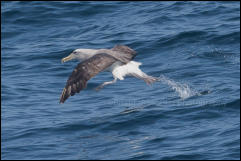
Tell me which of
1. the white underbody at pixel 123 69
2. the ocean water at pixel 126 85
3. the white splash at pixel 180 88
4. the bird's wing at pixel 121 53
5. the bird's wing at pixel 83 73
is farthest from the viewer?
the white splash at pixel 180 88

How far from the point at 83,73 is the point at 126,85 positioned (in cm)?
340

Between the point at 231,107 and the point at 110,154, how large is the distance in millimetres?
3424

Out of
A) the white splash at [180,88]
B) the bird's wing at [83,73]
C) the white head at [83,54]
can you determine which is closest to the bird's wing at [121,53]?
the white head at [83,54]

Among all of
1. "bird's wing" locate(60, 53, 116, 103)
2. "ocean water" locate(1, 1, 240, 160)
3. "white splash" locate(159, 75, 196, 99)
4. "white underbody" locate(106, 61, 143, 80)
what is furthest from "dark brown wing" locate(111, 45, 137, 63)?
"white splash" locate(159, 75, 196, 99)

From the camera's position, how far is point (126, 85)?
1689cm

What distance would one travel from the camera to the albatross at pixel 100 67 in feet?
44.5

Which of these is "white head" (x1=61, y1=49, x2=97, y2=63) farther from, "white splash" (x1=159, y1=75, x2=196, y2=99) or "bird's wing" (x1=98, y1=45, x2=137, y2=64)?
"white splash" (x1=159, y1=75, x2=196, y2=99)

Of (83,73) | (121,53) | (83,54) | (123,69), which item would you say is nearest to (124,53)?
(121,53)

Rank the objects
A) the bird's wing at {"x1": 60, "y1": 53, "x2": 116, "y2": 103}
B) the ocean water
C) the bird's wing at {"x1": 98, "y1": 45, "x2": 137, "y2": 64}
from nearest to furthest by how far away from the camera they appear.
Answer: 1. the ocean water
2. the bird's wing at {"x1": 60, "y1": 53, "x2": 116, "y2": 103}
3. the bird's wing at {"x1": 98, "y1": 45, "x2": 137, "y2": 64}

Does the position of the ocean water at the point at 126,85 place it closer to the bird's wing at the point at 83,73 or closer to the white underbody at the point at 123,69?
the white underbody at the point at 123,69

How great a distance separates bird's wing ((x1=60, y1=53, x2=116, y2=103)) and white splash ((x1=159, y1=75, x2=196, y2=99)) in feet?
7.43

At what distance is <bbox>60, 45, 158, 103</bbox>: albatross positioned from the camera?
13.6 meters

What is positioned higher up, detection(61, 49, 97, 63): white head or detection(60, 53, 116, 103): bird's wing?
detection(61, 49, 97, 63): white head

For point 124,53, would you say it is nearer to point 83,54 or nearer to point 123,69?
point 123,69
